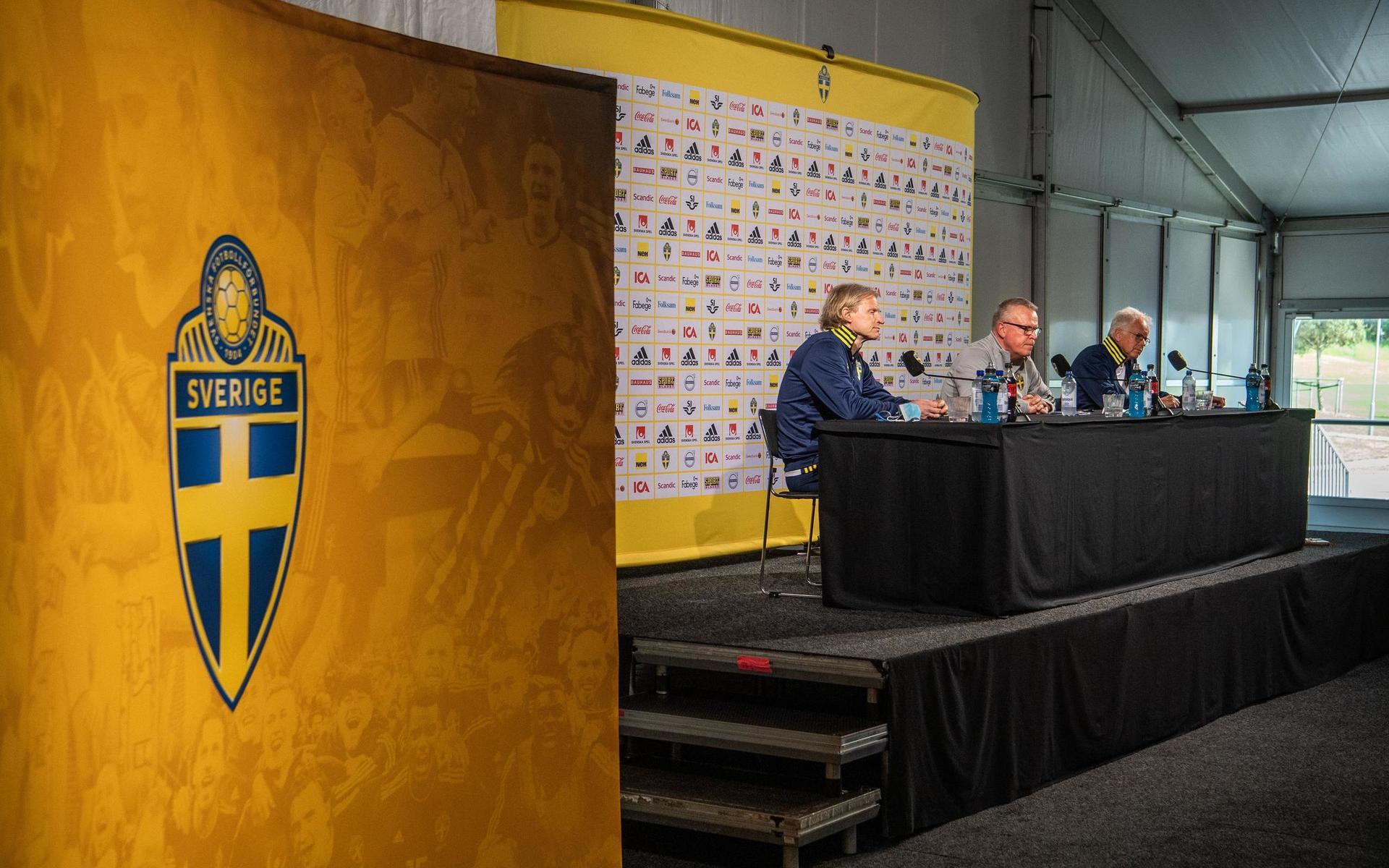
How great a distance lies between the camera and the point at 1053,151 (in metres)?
9.23

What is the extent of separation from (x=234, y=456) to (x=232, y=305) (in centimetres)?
20

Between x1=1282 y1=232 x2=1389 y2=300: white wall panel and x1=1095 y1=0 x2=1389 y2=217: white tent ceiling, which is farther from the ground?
x1=1095 y1=0 x2=1389 y2=217: white tent ceiling

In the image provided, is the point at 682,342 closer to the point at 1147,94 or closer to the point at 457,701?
the point at 457,701

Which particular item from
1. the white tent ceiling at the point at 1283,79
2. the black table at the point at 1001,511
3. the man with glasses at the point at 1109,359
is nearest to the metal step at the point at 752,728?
the black table at the point at 1001,511

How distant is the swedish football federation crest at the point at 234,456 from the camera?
1733 mm

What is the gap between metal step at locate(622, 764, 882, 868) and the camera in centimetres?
315

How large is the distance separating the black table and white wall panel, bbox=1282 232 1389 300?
7.94 meters

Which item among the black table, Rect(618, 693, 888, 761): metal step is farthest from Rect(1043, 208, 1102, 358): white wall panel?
Rect(618, 693, 888, 761): metal step

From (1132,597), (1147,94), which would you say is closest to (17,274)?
(1132,597)

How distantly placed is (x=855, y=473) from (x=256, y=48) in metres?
2.83

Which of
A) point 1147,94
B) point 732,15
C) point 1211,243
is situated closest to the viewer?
point 732,15

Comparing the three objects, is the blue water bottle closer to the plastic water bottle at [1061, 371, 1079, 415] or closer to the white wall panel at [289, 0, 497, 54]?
the plastic water bottle at [1061, 371, 1079, 415]

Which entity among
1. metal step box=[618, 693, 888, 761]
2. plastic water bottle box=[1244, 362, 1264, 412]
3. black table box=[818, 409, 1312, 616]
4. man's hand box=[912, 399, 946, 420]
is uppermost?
plastic water bottle box=[1244, 362, 1264, 412]

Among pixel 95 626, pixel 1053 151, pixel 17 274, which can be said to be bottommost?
pixel 95 626
